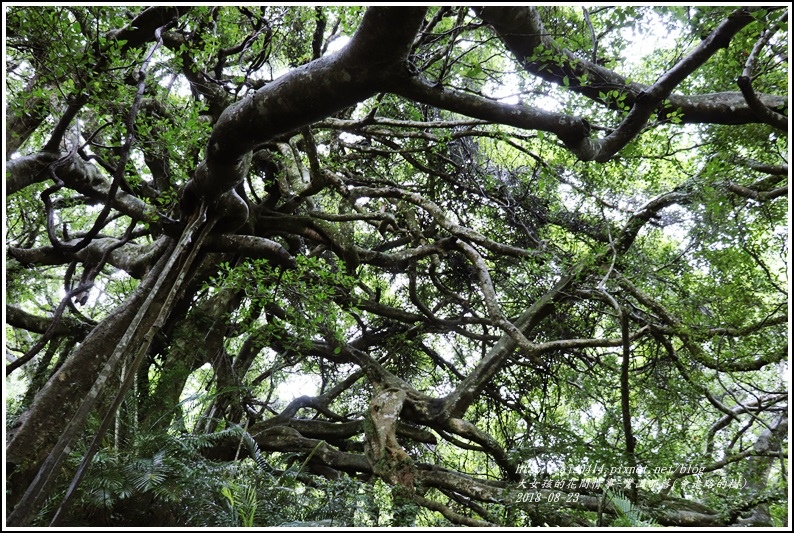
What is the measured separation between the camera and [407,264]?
19.3 ft

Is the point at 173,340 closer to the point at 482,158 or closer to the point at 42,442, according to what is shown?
the point at 42,442

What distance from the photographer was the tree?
2902mm

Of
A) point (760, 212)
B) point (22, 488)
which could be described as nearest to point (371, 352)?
point (22, 488)

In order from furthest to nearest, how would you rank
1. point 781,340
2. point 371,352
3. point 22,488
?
1. point 371,352
2. point 781,340
3. point 22,488

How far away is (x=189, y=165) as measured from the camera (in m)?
3.98

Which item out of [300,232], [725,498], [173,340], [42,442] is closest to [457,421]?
[725,498]

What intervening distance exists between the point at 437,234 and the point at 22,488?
4598 millimetres

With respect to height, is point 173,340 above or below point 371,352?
below

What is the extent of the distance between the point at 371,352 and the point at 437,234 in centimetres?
220

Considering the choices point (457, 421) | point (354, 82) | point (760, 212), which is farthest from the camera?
point (457, 421)

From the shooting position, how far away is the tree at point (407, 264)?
9.52ft

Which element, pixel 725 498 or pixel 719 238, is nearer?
pixel 725 498

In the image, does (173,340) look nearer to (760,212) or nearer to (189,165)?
(189,165)

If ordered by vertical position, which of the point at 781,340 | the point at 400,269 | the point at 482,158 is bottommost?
the point at 781,340
